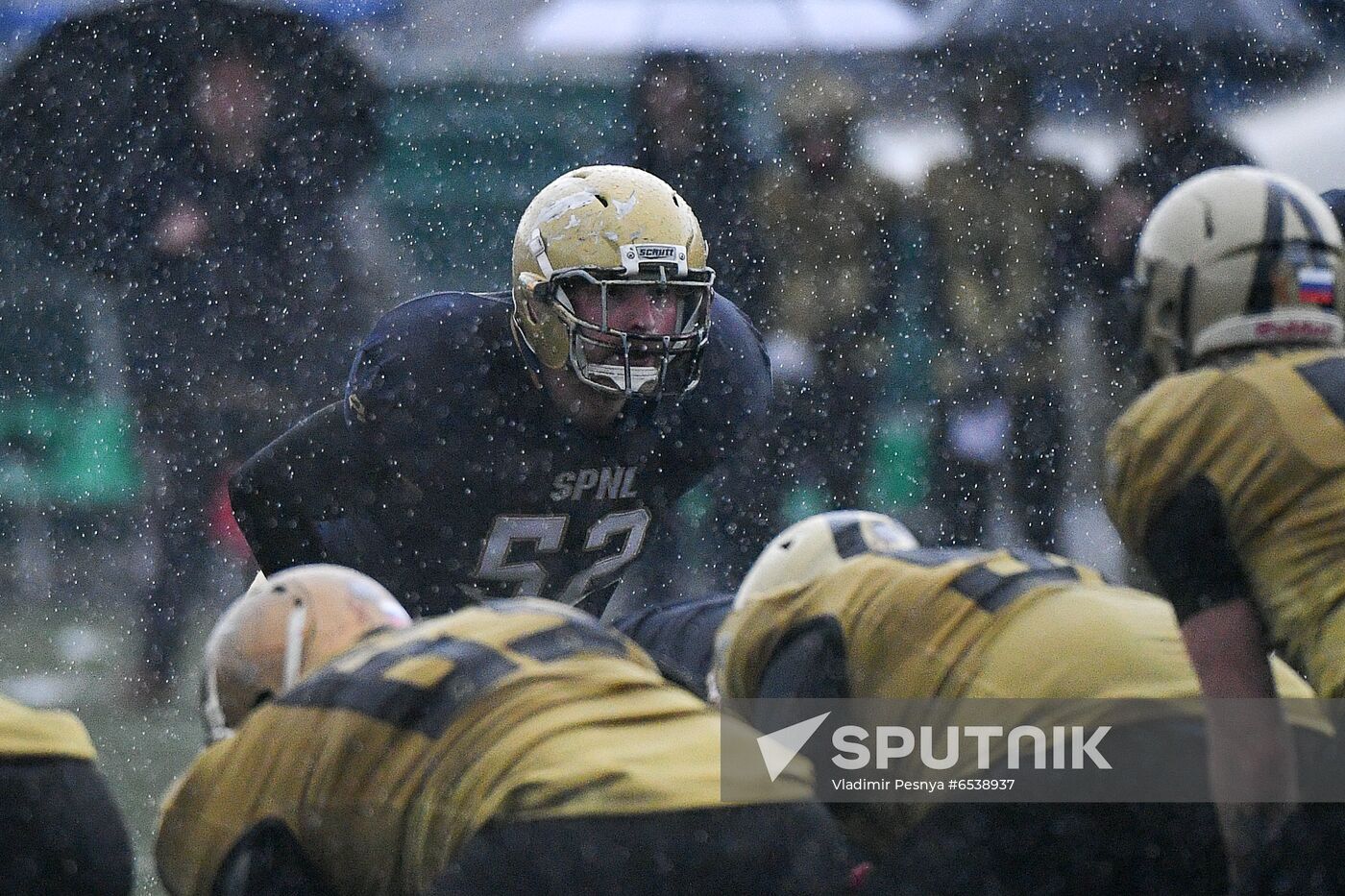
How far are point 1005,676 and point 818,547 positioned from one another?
0.90 feet

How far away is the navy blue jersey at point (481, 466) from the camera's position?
2377 millimetres

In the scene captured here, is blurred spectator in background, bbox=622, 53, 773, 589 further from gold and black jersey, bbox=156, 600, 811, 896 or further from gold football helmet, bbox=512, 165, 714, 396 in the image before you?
gold and black jersey, bbox=156, 600, 811, 896

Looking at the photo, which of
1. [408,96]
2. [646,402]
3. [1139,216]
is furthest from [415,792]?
[408,96]

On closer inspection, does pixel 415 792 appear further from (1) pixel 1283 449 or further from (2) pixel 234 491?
(2) pixel 234 491

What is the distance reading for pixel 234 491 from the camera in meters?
2.64

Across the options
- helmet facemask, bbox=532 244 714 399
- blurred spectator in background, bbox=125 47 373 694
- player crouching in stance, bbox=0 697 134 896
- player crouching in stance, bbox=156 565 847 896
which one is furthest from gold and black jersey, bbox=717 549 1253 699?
blurred spectator in background, bbox=125 47 373 694

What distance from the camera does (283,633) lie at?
5.05 feet

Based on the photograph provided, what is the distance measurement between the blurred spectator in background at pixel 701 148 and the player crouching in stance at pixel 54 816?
2318 mm

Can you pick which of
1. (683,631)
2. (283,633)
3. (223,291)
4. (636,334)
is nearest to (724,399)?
(636,334)

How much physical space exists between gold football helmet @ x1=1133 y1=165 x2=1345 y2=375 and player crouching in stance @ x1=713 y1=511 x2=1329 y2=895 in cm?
22

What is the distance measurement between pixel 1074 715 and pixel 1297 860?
0.61 feet

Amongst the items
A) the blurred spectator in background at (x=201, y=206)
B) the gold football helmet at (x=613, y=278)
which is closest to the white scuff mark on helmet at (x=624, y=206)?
the gold football helmet at (x=613, y=278)

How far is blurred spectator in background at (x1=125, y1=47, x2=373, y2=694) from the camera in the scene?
3973mm

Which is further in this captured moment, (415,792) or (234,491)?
(234,491)
